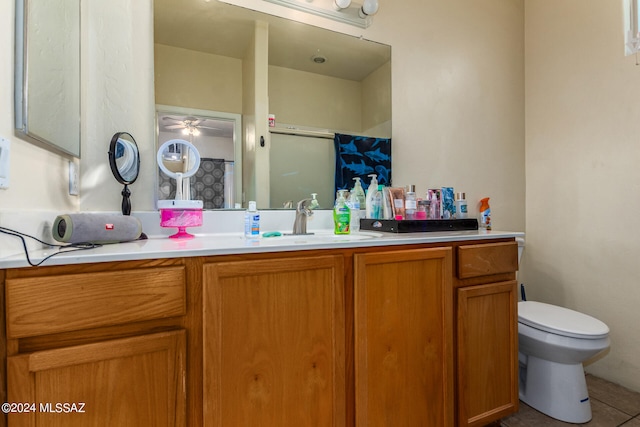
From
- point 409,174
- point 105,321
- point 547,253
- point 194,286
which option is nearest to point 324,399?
point 194,286

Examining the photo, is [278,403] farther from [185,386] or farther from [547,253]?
[547,253]

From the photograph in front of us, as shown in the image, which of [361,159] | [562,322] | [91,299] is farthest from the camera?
[361,159]

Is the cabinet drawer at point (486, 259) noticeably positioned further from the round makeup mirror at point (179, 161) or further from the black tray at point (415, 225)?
the round makeup mirror at point (179, 161)

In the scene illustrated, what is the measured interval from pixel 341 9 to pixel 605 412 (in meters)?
2.50

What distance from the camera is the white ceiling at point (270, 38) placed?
1321 millimetres

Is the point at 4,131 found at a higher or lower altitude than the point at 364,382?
higher

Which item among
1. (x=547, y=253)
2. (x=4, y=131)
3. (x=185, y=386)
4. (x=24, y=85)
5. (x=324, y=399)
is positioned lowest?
(x=324, y=399)

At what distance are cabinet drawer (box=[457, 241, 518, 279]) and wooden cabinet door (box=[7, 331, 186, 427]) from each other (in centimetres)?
106

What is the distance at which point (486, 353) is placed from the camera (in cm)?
129

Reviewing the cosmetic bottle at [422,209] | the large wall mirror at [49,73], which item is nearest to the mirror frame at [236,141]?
the large wall mirror at [49,73]

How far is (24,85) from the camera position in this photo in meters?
0.78

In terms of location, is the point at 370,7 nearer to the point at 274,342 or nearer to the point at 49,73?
the point at 49,73

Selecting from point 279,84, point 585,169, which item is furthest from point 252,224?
point 585,169

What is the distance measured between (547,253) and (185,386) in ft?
7.87
